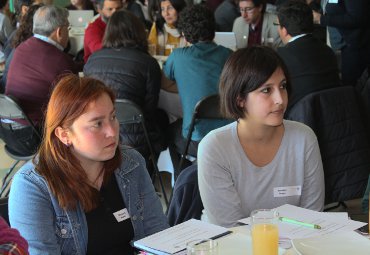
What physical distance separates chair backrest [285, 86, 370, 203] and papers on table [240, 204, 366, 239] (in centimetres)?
137

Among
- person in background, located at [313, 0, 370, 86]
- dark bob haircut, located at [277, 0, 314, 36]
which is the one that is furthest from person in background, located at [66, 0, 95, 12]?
dark bob haircut, located at [277, 0, 314, 36]

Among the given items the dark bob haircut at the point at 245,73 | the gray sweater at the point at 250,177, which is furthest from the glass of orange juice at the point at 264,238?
the dark bob haircut at the point at 245,73

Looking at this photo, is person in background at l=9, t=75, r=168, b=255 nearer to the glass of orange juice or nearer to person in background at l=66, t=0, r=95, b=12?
the glass of orange juice

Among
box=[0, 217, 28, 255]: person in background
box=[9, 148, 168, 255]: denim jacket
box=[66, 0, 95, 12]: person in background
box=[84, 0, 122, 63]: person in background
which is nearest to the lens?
box=[0, 217, 28, 255]: person in background

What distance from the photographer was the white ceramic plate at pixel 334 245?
62.7 inches

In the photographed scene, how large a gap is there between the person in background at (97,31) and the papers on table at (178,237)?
358cm

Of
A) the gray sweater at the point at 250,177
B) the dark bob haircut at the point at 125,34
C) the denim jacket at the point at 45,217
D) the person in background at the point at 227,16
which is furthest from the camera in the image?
the person in background at the point at 227,16

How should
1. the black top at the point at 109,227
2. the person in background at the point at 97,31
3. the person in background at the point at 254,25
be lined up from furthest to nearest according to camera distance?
1. the person in background at the point at 254,25
2. the person in background at the point at 97,31
3. the black top at the point at 109,227

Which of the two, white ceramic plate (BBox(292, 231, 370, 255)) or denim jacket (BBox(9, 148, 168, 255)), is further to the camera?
denim jacket (BBox(9, 148, 168, 255))

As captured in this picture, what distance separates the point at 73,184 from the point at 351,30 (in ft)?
12.2

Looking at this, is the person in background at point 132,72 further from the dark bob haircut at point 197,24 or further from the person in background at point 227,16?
the person in background at point 227,16

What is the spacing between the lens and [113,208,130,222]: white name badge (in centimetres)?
203

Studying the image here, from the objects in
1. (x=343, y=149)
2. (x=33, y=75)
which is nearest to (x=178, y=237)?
(x=343, y=149)

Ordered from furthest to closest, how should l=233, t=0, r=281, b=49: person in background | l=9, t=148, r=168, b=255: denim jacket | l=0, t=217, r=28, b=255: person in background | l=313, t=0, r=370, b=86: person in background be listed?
1. l=233, t=0, r=281, b=49: person in background
2. l=313, t=0, r=370, b=86: person in background
3. l=9, t=148, r=168, b=255: denim jacket
4. l=0, t=217, r=28, b=255: person in background
